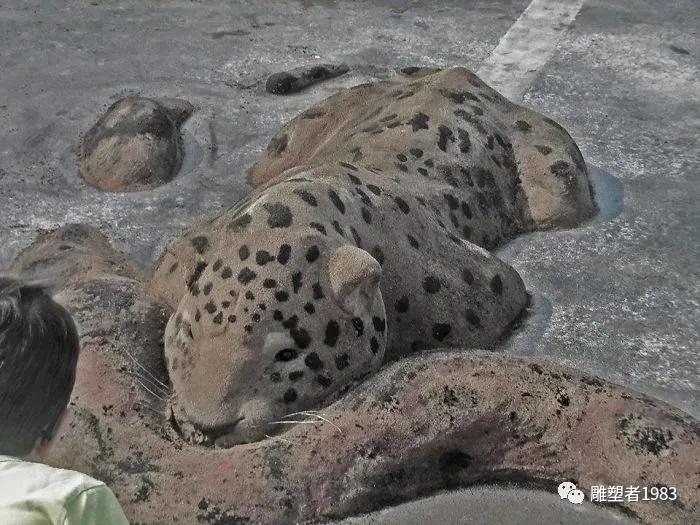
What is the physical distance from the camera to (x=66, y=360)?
2.05m

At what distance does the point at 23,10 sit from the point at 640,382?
7.02 metres

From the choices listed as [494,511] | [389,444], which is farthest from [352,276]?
[494,511]

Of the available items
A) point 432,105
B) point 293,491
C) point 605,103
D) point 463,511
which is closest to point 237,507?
point 293,491

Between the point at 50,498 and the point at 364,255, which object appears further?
the point at 364,255

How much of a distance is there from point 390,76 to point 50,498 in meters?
5.92

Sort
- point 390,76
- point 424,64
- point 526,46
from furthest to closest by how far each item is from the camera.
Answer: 1. point 526,46
2. point 424,64
3. point 390,76

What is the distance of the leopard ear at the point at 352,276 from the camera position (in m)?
3.18

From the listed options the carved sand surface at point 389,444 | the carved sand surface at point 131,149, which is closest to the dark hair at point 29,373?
the carved sand surface at point 389,444

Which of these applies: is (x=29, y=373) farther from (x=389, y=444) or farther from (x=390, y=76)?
(x=390, y=76)

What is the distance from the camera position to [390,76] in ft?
23.2

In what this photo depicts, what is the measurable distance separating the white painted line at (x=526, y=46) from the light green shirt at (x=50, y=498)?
18.4 ft

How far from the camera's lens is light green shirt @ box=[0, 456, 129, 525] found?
1526 millimetres

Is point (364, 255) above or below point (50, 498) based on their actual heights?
below

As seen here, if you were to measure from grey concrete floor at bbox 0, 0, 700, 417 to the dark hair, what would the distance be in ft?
7.86
